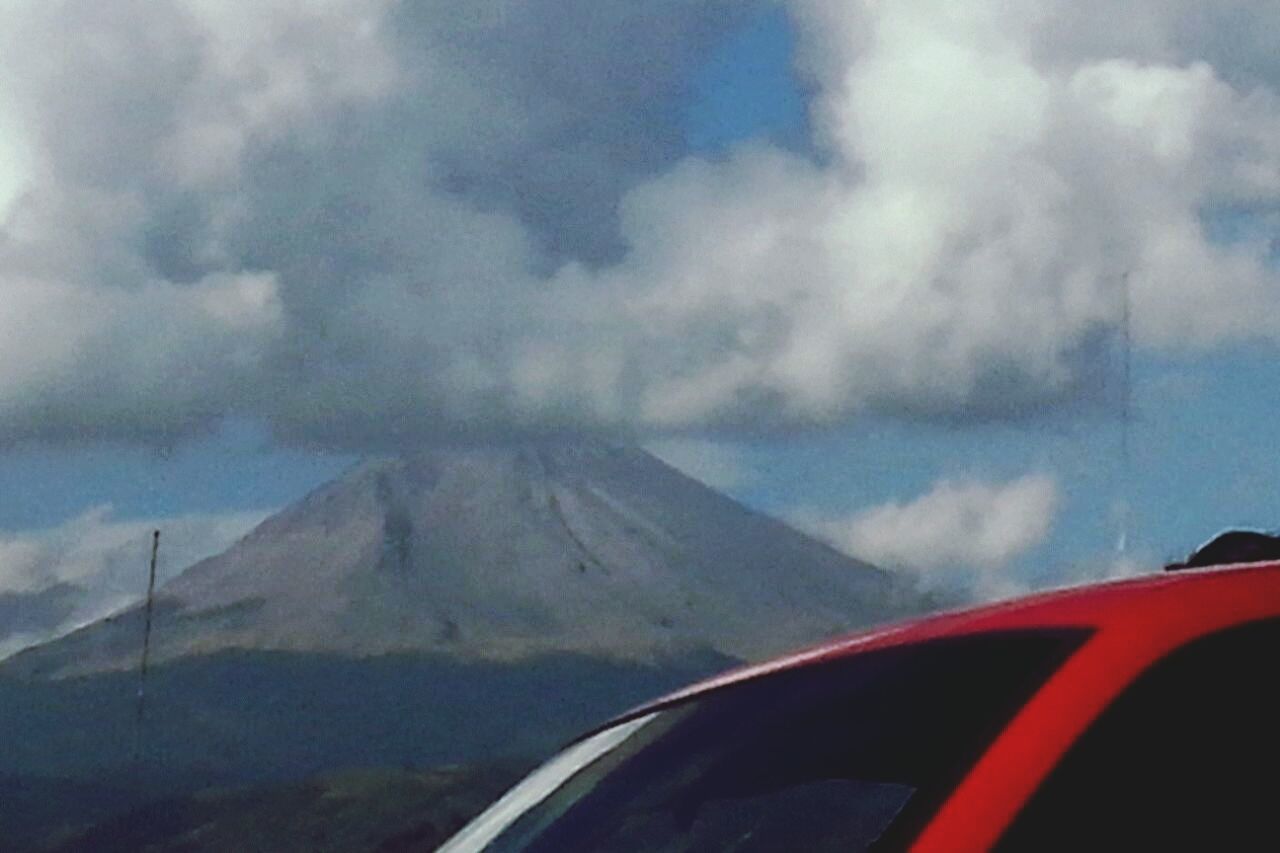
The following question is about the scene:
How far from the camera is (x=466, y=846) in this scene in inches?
209

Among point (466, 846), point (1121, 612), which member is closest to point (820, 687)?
point (1121, 612)

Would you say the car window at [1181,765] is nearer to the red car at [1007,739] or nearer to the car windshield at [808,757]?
the red car at [1007,739]

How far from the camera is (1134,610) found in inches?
172

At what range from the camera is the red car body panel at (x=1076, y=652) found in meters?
3.97

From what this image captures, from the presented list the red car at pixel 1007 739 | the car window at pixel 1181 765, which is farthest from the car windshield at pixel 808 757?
the car window at pixel 1181 765

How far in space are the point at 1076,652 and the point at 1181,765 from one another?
9.8 inches

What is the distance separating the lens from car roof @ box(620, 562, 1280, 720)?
4328 mm

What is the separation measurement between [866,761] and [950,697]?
0.60 ft

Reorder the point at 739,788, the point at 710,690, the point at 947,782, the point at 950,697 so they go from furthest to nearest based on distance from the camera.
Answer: the point at 710,690, the point at 739,788, the point at 950,697, the point at 947,782

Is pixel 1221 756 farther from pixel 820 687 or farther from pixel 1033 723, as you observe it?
pixel 820 687

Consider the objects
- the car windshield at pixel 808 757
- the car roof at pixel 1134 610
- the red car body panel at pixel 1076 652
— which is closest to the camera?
the red car body panel at pixel 1076 652

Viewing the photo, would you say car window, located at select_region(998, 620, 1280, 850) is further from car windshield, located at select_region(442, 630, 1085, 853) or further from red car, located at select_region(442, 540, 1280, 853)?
car windshield, located at select_region(442, 630, 1085, 853)

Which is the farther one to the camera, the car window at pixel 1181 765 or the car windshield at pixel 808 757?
the car windshield at pixel 808 757

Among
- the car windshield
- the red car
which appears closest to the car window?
the red car
